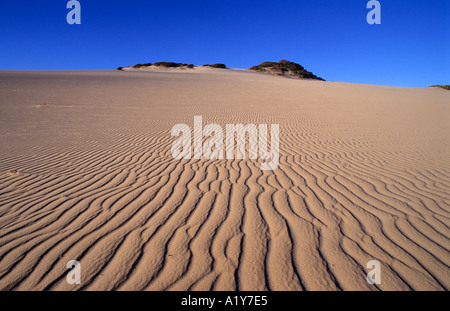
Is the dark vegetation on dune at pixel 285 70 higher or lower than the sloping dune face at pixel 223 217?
higher

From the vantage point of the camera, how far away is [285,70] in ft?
167

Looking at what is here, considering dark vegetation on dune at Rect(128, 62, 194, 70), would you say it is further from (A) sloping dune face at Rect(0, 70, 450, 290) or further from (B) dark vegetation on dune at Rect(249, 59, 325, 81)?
(A) sloping dune face at Rect(0, 70, 450, 290)

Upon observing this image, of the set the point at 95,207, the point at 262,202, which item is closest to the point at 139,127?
the point at 95,207

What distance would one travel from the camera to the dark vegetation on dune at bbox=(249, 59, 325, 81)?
161 ft

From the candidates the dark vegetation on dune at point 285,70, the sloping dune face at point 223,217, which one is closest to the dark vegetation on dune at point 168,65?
the dark vegetation on dune at point 285,70

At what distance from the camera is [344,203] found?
125 inches

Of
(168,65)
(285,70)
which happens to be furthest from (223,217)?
(285,70)

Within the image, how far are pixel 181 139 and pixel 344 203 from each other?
16.3 feet

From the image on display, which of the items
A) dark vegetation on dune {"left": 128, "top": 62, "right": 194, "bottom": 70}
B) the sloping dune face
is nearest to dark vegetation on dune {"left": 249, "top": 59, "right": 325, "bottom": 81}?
dark vegetation on dune {"left": 128, "top": 62, "right": 194, "bottom": 70}

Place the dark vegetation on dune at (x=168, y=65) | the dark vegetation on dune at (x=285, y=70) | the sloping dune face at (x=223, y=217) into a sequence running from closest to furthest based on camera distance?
the sloping dune face at (x=223, y=217) → the dark vegetation on dune at (x=168, y=65) → the dark vegetation on dune at (x=285, y=70)

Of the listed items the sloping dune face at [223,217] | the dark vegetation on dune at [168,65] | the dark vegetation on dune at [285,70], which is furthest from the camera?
the dark vegetation on dune at [285,70]

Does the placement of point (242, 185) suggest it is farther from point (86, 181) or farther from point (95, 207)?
point (86, 181)

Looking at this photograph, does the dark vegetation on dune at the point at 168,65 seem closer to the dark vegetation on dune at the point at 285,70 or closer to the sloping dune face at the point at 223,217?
the dark vegetation on dune at the point at 285,70

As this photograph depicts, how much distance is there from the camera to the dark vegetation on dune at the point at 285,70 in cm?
4922
